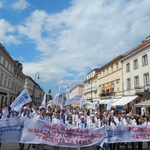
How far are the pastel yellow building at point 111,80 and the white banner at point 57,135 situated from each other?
103 feet

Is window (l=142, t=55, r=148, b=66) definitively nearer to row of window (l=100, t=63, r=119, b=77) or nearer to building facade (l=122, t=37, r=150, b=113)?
building facade (l=122, t=37, r=150, b=113)

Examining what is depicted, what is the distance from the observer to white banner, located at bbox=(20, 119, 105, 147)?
7.53m

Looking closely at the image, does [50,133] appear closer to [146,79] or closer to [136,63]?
[146,79]

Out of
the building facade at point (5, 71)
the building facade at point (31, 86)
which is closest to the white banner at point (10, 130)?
the building facade at point (5, 71)

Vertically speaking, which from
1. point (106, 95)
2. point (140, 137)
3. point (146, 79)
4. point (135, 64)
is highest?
point (135, 64)

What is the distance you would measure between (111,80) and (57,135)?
37.7 m

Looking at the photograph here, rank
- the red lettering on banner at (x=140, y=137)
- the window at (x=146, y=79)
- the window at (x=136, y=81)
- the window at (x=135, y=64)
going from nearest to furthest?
the red lettering on banner at (x=140, y=137) < the window at (x=146, y=79) < the window at (x=136, y=81) < the window at (x=135, y=64)

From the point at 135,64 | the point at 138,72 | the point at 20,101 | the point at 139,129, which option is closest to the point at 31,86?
the point at 135,64

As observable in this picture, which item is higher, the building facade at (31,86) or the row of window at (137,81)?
the building facade at (31,86)

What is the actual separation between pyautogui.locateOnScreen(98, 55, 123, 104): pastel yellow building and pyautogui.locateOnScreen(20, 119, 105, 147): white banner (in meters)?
31.5

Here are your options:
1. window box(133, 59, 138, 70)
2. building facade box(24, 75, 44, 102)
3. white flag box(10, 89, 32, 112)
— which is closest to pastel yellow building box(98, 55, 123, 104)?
window box(133, 59, 138, 70)

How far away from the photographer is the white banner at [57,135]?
24.7 ft

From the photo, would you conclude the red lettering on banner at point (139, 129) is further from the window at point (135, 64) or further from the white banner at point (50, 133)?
the window at point (135, 64)

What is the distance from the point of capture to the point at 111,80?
4419cm
